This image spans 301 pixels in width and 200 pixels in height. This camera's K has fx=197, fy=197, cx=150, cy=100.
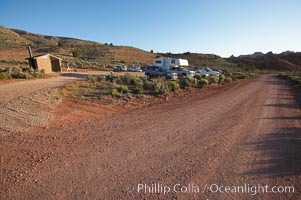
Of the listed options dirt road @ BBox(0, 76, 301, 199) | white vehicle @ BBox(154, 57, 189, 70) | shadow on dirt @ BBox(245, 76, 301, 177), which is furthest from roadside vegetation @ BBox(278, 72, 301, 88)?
dirt road @ BBox(0, 76, 301, 199)

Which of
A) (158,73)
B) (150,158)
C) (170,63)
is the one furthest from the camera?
(170,63)

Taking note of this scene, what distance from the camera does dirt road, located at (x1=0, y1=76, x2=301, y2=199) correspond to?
3.80 m

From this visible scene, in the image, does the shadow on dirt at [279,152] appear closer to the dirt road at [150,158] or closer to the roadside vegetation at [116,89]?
the dirt road at [150,158]

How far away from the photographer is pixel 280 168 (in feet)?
14.7

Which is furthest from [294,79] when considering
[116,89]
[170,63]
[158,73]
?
[116,89]

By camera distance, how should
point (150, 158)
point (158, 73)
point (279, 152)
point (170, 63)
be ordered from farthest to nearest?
point (170, 63)
point (158, 73)
point (279, 152)
point (150, 158)

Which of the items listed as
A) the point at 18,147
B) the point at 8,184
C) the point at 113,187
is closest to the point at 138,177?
the point at 113,187

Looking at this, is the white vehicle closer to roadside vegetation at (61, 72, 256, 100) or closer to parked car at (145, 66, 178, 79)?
parked car at (145, 66, 178, 79)

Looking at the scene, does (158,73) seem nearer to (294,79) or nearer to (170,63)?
(170,63)

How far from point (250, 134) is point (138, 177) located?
4.33 meters

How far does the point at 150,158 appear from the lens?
16.4 ft

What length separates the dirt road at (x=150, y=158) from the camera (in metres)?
3.80

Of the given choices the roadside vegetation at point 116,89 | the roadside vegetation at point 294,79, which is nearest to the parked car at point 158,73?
the roadside vegetation at point 116,89

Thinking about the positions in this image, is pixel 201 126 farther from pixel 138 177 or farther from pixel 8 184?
pixel 8 184
